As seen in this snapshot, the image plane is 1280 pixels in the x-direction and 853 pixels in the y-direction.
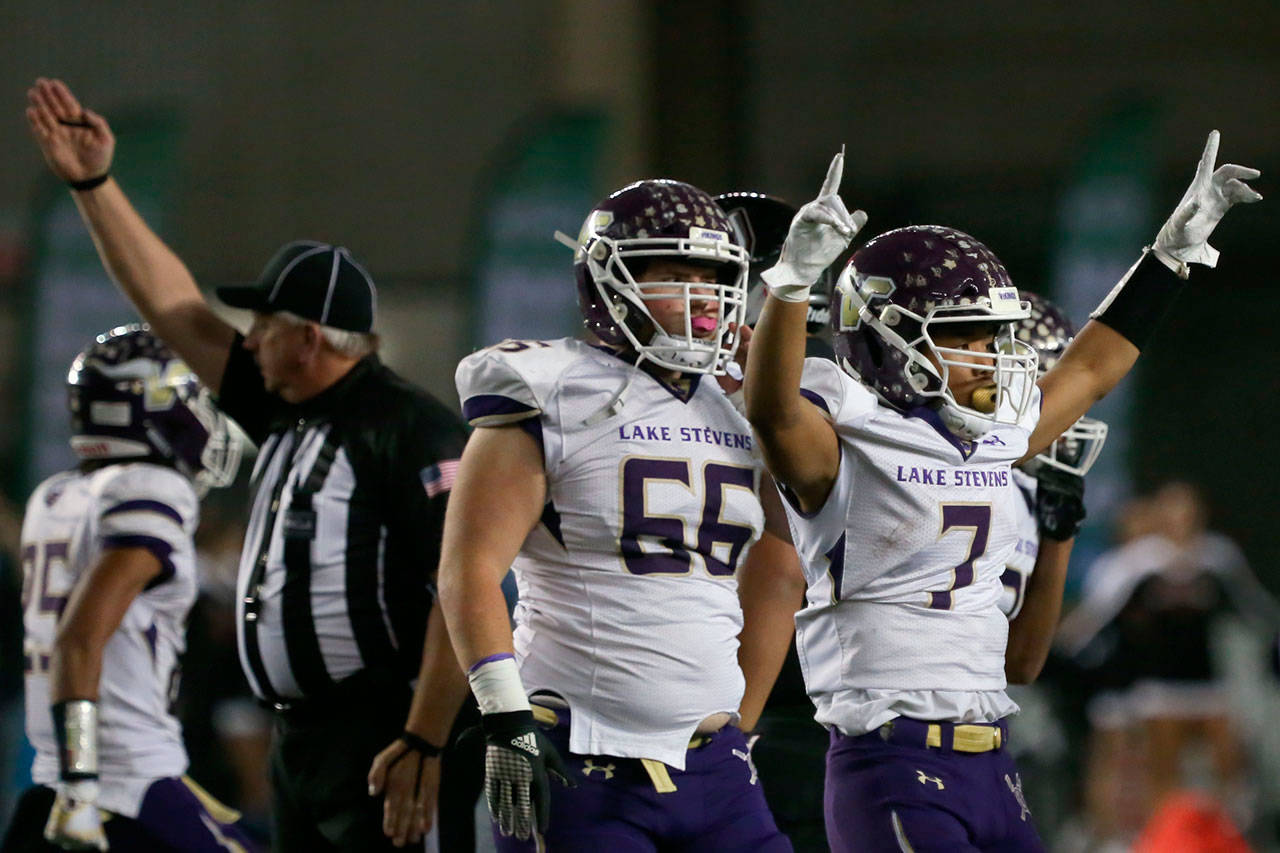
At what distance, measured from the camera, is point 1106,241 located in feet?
30.6

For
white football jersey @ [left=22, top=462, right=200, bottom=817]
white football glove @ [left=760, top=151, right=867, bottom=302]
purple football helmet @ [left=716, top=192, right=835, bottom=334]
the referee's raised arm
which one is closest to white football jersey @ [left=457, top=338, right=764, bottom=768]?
white football glove @ [left=760, top=151, right=867, bottom=302]

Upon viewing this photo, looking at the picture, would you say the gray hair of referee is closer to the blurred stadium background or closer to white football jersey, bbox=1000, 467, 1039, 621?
white football jersey, bbox=1000, 467, 1039, 621

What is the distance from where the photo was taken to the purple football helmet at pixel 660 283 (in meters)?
2.97

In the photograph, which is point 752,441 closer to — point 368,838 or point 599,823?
point 599,823

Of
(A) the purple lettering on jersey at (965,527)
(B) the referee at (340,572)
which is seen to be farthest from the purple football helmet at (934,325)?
(B) the referee at (340,572)

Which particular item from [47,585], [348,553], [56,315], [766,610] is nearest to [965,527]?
[766,610]

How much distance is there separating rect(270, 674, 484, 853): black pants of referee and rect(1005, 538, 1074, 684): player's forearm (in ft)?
3.90

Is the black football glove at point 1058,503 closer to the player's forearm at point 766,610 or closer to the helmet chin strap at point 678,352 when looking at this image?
the player's forearm at point 766,610

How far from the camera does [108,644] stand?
424cm

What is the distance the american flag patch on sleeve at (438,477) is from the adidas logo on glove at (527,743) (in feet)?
3.72

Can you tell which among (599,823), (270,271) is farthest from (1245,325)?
(599,823)

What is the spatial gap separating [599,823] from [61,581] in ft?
6.83

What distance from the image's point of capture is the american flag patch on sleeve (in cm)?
370

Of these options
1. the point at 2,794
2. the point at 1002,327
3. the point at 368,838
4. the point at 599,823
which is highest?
the point at 1002,327
